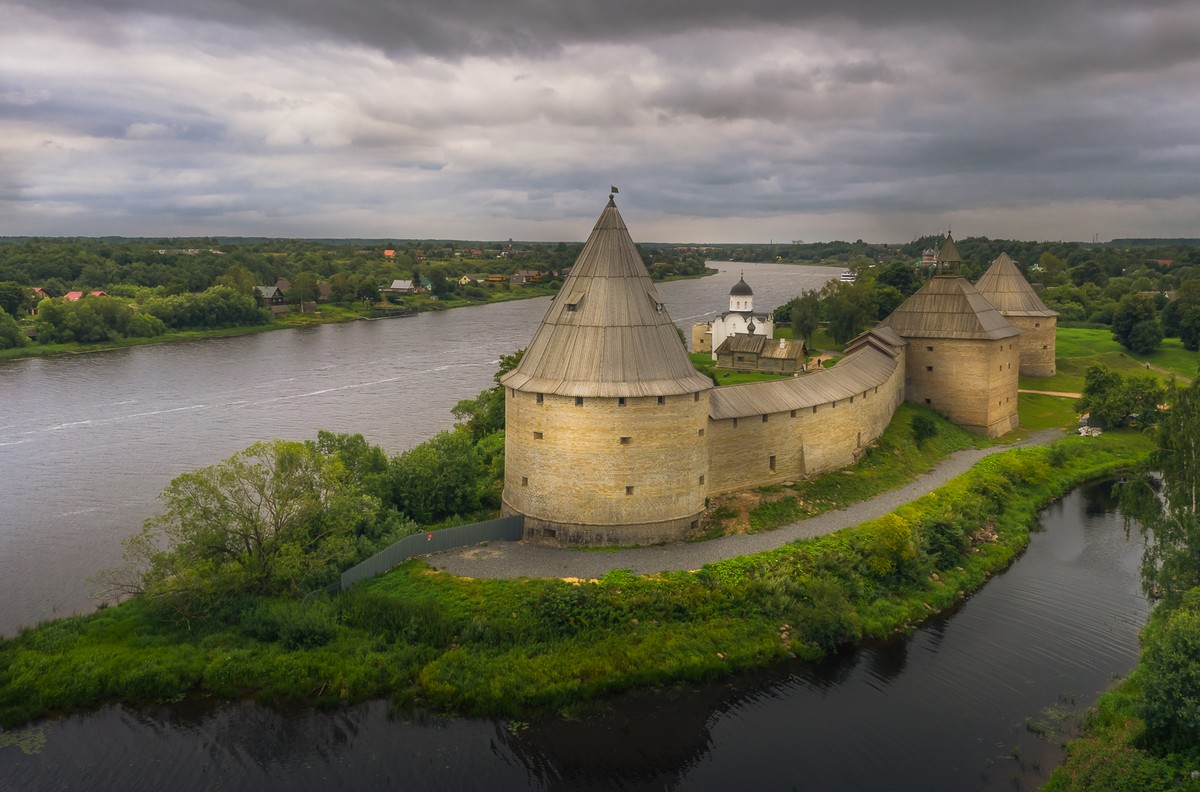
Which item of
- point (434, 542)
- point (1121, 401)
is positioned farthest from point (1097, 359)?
point (434, 542)

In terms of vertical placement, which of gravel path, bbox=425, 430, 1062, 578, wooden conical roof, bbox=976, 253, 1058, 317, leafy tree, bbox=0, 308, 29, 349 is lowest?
gravel path, bbox=425, 430, 1062, 578

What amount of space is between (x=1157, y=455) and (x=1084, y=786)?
21.6 ft

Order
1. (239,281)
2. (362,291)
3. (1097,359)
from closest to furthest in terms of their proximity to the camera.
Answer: (1097,359)
(239,281)
(362,291)

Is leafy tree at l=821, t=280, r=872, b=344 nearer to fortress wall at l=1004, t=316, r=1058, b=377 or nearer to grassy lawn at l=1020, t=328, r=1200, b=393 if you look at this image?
fortress wall at l=1004, t=316, r=1058, b=377

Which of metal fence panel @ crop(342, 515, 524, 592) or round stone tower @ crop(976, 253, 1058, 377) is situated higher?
round stone tower @ crop(976, 253, 1058, 377)

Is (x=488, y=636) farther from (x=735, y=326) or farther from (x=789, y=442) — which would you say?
(x=735, y=326)

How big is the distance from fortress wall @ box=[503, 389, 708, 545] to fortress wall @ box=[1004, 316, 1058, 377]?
80.6ft

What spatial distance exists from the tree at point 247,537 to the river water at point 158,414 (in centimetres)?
240

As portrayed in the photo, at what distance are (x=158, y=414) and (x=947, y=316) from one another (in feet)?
94.8

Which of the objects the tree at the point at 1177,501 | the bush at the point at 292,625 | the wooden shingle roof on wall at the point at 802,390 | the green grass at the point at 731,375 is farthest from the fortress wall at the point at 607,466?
the green grass at the point at 731,375

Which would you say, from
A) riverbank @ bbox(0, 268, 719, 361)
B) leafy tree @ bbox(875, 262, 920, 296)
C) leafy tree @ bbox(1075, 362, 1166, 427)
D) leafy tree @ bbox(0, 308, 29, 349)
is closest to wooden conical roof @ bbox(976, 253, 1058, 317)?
leafy tree @ bbox(1075, 362, 1166, 427)

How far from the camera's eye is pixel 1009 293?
36812 millimetres

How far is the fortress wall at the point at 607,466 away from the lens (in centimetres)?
1642

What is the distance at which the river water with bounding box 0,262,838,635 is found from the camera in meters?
19.3
